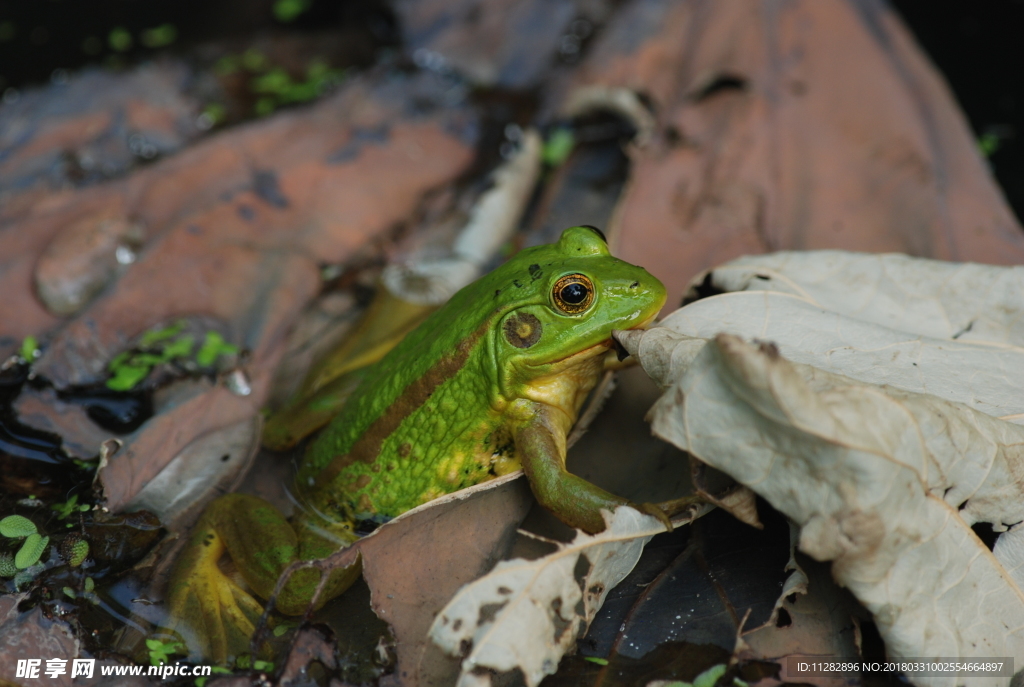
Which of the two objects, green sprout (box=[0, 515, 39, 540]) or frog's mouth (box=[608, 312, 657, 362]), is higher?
frog's mouth (box=[608, 312, 657, 362])

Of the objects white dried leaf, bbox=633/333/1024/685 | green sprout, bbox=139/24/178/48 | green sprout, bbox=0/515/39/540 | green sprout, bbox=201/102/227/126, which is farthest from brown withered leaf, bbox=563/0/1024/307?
green sprout, bbox=139/24/178/48

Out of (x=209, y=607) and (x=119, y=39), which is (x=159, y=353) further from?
(x=119, y=39)

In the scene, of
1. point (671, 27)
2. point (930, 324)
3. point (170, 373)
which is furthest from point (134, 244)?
point (930, 324)

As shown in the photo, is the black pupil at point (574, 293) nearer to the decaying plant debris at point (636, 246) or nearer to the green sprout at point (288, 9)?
the decaying plant debris at point (636, 246)

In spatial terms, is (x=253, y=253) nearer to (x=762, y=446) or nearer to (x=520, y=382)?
(x=520, y=382)

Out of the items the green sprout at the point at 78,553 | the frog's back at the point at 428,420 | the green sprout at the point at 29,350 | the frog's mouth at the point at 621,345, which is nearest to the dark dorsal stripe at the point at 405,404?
the frog's back at the point at 428,420

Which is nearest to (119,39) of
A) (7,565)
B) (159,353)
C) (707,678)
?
(159,353)

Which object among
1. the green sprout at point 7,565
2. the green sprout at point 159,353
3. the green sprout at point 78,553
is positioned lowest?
the green sprout at point 78,553

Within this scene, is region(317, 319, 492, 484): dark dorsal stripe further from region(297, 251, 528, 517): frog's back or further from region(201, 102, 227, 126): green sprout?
region(201, 102, 227, 126): green sprout
